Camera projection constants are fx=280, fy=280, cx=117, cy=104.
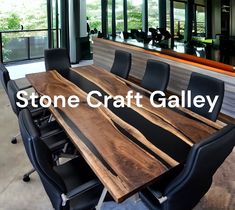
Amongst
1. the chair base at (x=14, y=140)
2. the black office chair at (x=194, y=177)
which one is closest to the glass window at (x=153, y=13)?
the chair base at (x=14, y=140)

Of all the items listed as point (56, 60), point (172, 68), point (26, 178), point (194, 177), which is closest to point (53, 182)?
point (194, 177)

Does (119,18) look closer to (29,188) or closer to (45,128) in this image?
(45,128)

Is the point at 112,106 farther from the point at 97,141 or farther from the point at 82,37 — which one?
the point at 82,37

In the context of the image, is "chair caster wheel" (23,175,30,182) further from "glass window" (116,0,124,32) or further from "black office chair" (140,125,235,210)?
"glass window" (116,0,124,32)

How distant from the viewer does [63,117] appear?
7.73ft

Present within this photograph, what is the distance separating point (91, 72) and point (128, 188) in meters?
2.72

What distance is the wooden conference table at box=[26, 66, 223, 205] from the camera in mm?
1544

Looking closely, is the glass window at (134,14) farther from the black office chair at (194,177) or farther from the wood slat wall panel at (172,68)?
the black office chair at (194,177)

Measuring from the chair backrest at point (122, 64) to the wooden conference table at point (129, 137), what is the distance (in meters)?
0.97

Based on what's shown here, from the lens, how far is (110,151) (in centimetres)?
179

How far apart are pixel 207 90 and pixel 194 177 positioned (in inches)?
49.3

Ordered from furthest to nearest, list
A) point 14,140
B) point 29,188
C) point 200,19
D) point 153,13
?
point 153,13 < point 200,19 < point 14,140 < point 29,188

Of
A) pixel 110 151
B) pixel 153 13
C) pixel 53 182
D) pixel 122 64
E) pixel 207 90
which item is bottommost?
pixel 53 182

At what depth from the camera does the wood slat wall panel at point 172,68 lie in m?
3.69
